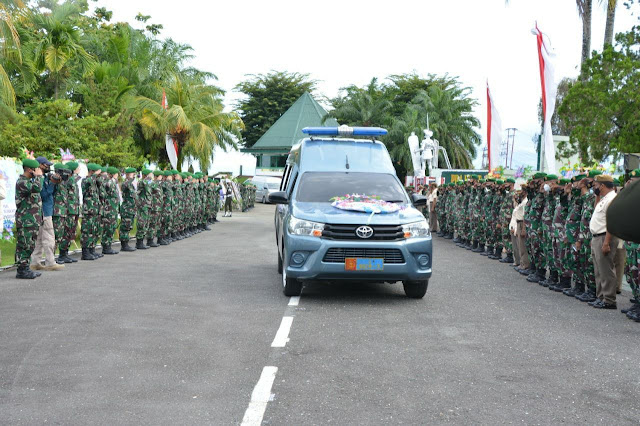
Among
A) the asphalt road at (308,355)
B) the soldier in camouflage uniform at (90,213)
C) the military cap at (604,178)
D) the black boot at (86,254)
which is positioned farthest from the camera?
the soldier in camouflage uniform at (90,213)

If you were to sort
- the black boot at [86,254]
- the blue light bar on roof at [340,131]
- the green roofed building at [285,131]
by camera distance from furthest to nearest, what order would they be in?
the green roofed building at [285,131], the black boot at [86,254], the blue light bar on roof at [340,131]

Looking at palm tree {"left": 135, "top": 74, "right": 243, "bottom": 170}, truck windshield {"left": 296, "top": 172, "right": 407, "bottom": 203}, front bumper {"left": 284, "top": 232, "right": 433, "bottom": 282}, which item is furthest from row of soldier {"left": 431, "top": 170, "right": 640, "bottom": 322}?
palm tree {"left": 135, "top": 74, "right": 243, "bottom": 170}

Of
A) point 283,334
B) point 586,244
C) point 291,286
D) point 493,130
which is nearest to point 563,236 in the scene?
point 586,244

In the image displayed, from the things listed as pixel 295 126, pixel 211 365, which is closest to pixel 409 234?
pixel 211 365

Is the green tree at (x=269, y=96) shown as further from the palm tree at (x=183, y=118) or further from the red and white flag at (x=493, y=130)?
the red and white flag at (x=493, y=130)

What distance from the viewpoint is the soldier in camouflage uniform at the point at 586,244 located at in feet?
34.5

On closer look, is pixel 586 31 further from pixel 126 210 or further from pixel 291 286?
pixel 291 286

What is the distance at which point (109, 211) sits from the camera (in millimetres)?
15719

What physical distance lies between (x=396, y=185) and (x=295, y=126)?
64821mm

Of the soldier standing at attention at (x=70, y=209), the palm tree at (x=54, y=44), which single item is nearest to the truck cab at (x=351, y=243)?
the soldier standing at attention at (x=70, y=209)

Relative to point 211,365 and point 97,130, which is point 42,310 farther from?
point 97,130

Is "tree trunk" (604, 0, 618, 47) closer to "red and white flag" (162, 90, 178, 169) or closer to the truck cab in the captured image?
"red and white flag" (162, 90, 178, 169)

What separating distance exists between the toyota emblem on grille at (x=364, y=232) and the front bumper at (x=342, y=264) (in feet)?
0.31

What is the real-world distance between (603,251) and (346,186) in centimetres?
378
